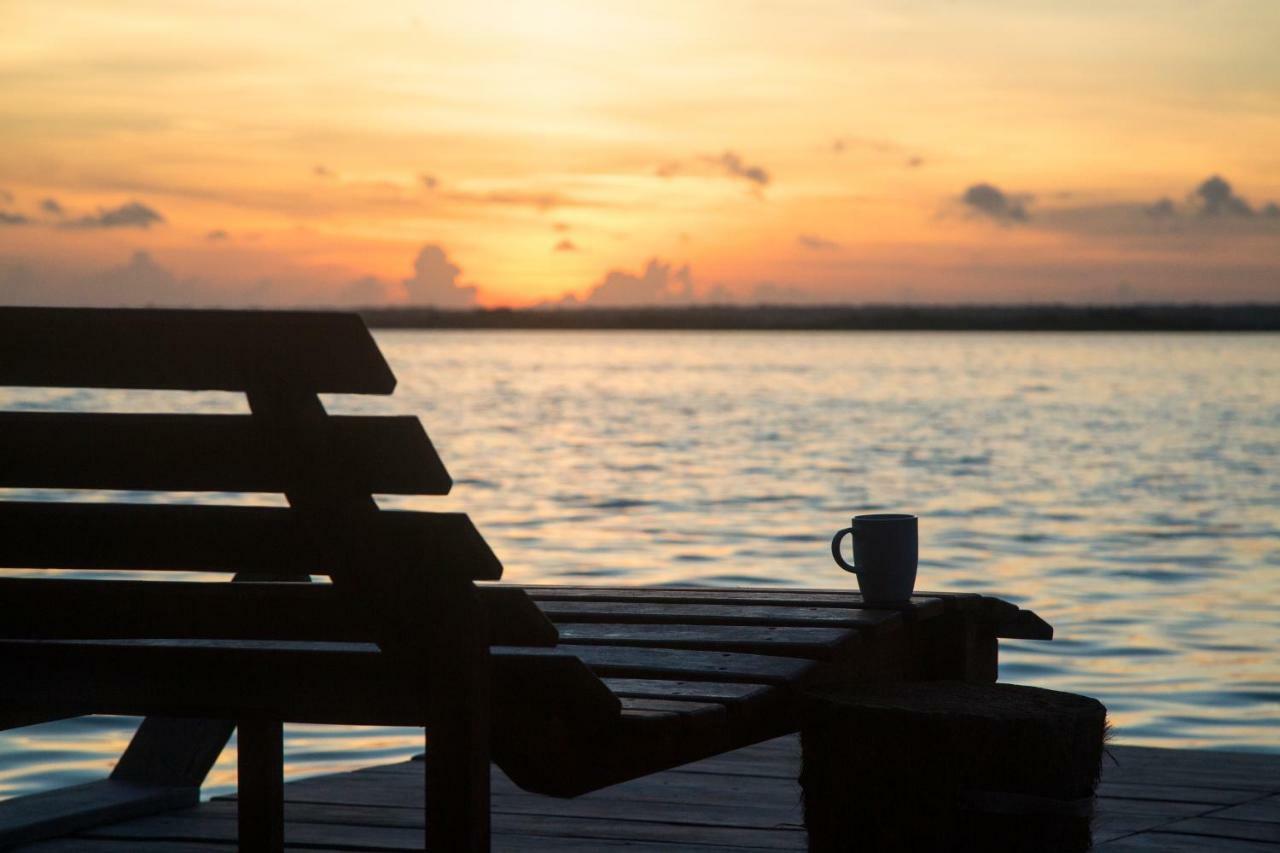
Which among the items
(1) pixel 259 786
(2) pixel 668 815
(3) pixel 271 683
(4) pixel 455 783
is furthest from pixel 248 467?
(2) pixel 668 815

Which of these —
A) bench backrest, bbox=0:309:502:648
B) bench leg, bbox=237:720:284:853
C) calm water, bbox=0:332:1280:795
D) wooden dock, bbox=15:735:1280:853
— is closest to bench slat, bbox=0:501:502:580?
bench backrest, bbox=0:309:502:648

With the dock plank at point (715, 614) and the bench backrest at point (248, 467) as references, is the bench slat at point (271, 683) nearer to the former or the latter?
the bench backrest at point (248, 467)

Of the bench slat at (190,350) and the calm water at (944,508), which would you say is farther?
the calm water at (944,508)

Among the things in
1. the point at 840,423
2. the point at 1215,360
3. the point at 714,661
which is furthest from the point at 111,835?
the point at 1215,360

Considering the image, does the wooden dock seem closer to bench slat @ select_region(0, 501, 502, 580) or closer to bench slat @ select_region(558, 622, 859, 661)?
bench slat @ select_region(558, 622, 859, 661)

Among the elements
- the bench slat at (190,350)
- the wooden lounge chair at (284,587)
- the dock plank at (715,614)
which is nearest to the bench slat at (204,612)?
the wooden lounge chair at (284,587)

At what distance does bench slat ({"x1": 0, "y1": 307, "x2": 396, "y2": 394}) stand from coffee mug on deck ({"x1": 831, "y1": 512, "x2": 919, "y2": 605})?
1603mm

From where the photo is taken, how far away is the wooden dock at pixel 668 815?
4.07 meters

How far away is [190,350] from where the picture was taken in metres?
2.26

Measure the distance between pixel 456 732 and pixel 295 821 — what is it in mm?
2127

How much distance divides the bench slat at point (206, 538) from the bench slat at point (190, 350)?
7.1 inches

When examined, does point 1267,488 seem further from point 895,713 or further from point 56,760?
point 895,713

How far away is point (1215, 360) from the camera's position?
79000 millimetres

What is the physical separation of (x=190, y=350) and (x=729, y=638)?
145 cm
